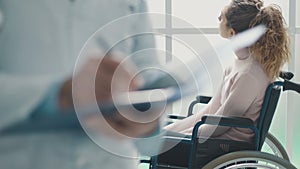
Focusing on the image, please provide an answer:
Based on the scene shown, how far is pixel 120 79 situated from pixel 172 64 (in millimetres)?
152

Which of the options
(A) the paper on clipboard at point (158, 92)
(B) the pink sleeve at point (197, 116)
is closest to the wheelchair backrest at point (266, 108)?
(B) the pink sleeve at point (197, 116)

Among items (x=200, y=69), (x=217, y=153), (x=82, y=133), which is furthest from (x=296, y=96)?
(x=82, y=133)

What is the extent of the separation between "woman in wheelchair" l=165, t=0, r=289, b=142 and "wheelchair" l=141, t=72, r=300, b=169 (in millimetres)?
44

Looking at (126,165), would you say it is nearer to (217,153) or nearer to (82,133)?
(82,133)

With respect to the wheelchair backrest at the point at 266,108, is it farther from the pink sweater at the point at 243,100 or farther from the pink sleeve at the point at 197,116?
the pink sleeve at the point at 197,116

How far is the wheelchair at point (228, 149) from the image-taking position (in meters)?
1.64

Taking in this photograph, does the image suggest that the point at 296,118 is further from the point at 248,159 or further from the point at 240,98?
the point at 248,159

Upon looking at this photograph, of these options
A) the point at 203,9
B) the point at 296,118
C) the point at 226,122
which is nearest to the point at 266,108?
the point at 226,122

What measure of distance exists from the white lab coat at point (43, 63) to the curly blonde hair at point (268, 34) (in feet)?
4.54

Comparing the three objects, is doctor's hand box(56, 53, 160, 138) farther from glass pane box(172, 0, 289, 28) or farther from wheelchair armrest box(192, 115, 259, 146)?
glass pane box(172, 0, 289, 28)

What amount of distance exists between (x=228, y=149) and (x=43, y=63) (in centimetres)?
141

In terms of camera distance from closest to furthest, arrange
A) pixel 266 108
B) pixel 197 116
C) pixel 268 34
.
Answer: pixel 266 108 < pixel 268 34 < pixel 197 116

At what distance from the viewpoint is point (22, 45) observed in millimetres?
492

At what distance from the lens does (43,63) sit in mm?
502
